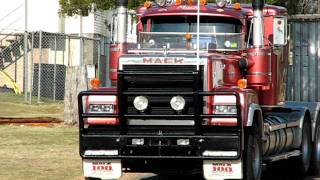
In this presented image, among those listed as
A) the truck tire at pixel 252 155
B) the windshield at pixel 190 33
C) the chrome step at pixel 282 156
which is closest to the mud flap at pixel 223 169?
the truck tire at pixel 252 155

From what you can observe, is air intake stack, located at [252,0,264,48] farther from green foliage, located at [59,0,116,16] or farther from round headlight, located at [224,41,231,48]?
green foliage, located at [59,0,116,16]

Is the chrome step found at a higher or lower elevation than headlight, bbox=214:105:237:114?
lower

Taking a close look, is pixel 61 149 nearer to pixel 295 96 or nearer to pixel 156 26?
pixel 156 26

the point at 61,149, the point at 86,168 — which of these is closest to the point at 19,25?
the point at 61,149

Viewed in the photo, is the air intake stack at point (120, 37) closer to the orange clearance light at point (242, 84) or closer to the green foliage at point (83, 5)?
the orange clearance light at point (242, 84)

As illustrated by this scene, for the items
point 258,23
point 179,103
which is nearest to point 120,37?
point 258,23

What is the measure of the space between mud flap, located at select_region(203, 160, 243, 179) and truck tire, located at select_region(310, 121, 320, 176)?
4.52 metres

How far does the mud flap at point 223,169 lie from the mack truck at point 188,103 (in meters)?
0.01

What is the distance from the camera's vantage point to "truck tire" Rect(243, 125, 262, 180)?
10.3 meters

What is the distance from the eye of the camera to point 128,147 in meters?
10.0

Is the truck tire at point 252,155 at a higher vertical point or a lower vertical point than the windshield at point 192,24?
lower

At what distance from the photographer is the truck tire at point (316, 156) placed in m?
14.0

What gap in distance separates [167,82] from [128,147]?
973 millimetres

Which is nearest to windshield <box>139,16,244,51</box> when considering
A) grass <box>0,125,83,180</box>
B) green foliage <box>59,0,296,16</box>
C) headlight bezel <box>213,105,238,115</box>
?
headlight bezel <box>213,105,238,115</box>
